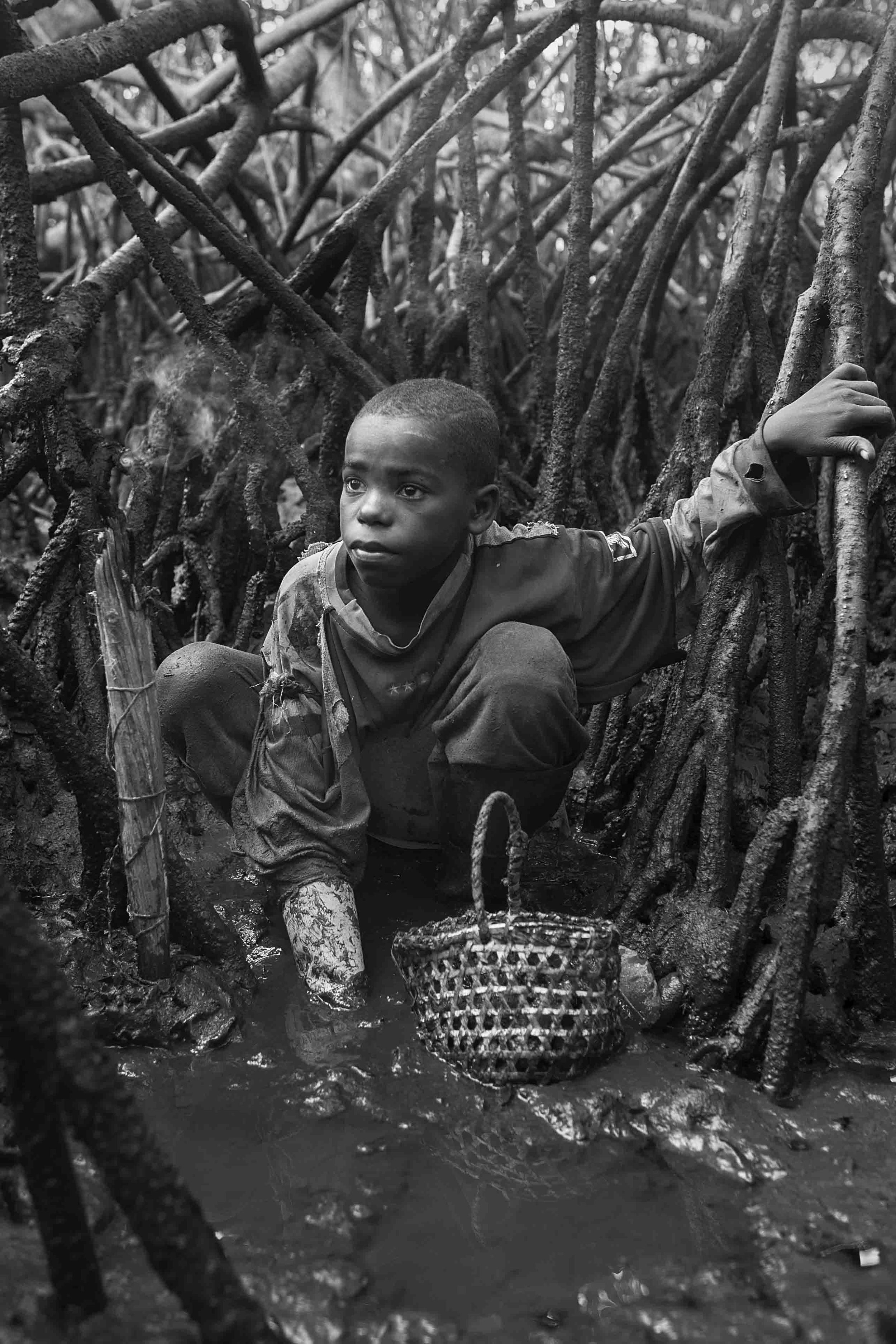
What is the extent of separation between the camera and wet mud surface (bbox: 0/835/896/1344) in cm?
117

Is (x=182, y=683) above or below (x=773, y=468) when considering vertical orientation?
below

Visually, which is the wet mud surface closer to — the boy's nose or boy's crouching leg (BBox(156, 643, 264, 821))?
boy's crouching leg (BBox(156, 643, 264, 821))

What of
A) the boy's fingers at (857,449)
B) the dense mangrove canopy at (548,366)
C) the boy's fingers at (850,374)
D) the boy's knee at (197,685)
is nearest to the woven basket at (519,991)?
the dense mangrove canopy at (548,366)

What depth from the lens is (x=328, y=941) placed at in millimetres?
2010

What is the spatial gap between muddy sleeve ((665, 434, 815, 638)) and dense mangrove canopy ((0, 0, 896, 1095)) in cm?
7

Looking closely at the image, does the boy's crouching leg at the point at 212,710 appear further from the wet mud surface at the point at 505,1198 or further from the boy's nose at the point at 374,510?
the wet mud surface at the point at 505,1198

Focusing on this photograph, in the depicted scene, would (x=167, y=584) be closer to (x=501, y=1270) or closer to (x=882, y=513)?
(x=882, y=513)

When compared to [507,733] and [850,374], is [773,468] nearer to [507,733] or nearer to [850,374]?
[850,374]

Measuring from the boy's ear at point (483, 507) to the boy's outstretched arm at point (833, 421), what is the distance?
506 millimetres

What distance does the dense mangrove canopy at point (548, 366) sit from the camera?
1.93m

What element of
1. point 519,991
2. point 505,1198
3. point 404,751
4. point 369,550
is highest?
point 369,550

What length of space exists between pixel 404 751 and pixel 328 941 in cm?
41

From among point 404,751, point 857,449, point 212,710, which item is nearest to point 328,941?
point 404,751

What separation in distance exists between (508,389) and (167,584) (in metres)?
1.56
